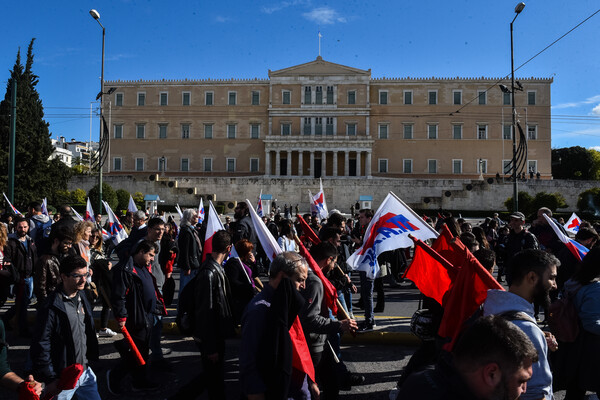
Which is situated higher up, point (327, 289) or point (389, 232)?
point (389, 232)

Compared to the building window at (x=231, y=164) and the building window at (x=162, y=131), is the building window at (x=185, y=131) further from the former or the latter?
the building window at (x=231, y=164)

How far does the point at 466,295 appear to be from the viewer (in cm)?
293

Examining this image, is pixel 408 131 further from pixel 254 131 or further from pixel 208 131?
pixel 208 131

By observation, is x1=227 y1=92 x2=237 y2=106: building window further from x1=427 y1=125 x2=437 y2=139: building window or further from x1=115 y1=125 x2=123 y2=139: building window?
x1=427 y1=125 x2=437 y2=139: building window

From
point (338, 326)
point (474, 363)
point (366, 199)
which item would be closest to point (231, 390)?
point (338, 326)

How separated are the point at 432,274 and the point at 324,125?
144 feet

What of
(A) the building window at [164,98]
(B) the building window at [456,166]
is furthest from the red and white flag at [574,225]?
(A) the building window at [164,98]

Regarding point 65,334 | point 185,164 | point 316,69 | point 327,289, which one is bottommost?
point 65,334

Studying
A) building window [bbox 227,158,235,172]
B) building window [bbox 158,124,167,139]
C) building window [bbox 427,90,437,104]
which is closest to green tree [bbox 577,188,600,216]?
building window [bbox 427,90,437,104]

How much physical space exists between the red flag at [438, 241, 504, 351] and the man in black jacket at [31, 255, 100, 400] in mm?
2165

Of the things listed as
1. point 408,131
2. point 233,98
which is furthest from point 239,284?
point 233,98

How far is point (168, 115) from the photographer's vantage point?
159 feet

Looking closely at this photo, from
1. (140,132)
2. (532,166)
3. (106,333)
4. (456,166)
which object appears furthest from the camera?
(140,132)

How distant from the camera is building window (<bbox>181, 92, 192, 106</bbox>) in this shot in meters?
48.4
